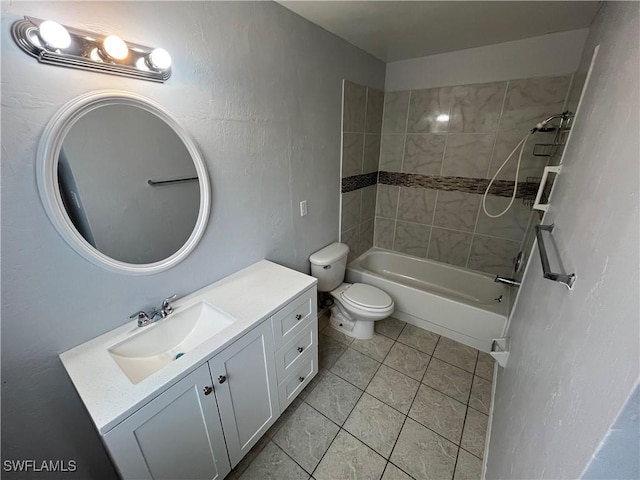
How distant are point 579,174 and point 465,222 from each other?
1608 millimetres

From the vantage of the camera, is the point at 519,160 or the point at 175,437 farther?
the point at 519,160

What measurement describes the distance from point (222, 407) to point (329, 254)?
4.17 ft

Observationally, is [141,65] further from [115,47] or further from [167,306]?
[167,306]

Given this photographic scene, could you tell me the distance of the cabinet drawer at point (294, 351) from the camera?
1373 mm

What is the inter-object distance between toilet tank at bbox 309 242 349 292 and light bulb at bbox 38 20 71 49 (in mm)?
1624

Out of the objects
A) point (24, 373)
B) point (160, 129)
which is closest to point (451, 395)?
point (24, 373)

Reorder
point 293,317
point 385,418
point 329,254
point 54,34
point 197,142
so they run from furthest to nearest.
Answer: point 329,254, point 385,418, point 293,317, point 197,142, point 54,34

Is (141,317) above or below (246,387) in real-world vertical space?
above

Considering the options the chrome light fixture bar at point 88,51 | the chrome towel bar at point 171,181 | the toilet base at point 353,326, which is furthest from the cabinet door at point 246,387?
the chrome light fixture bar at point 88,51

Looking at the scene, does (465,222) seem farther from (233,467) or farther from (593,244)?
(233,467)

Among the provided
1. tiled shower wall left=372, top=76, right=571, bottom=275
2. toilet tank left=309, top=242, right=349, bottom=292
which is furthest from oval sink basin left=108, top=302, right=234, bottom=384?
tiled shower wall left=372, top=76, right=571, bottom=275

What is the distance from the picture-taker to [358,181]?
2.45 meters

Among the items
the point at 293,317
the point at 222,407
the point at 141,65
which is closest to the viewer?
the point at 141,65

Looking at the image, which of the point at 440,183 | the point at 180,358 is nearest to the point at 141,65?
the point at 180,358
